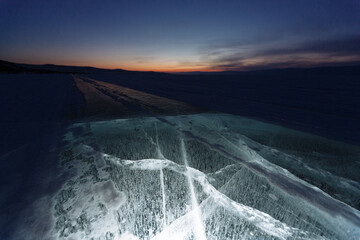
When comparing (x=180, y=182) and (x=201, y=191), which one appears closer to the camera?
(x=201, y=191)

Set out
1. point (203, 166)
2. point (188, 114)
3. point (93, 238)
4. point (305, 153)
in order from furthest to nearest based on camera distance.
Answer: point (188, 114), point (305, 153), point (203, 166), point (93, 238)

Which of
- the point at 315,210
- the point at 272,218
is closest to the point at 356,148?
the point at 315,210

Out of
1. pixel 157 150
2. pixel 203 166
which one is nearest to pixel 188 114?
pixel 157 150

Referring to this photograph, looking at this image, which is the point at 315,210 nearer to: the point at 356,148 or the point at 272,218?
the point at 272,218

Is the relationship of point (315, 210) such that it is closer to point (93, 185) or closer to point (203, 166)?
point (203, 166)

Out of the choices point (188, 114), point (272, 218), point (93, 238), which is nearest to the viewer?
point (93, 238)

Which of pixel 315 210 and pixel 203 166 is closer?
pixel 315 210
